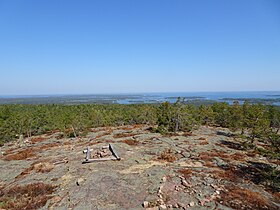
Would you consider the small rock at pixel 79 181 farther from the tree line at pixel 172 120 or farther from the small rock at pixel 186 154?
the tree line at pixel 172 120

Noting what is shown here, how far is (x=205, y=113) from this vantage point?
4381 cm

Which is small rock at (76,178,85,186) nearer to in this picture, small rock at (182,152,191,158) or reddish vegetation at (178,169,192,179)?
reddish vegetation at (178,169,192,179)

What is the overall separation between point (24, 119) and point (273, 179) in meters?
49.2

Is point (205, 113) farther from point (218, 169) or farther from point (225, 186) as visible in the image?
point (225, 186)

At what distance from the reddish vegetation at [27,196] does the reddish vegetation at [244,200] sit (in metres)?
8.47

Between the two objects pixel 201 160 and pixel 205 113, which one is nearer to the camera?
pixel 201 160

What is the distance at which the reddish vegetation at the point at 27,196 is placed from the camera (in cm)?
905

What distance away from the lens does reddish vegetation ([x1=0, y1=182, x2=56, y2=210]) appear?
9048mm

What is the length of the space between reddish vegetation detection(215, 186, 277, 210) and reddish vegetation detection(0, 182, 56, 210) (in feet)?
27.8

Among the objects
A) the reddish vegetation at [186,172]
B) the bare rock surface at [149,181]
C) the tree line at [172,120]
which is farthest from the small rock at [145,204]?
the tree line at [172,120]

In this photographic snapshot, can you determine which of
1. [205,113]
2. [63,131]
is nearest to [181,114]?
[205,113]

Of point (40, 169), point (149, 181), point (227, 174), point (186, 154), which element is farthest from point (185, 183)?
point (40, 169)

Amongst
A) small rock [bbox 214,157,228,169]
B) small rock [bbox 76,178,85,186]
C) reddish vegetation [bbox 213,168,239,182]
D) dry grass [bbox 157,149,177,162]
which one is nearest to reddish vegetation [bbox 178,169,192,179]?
reddish vegetation [bbox 213,168,239,182]

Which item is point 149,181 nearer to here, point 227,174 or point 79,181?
point 79,181
